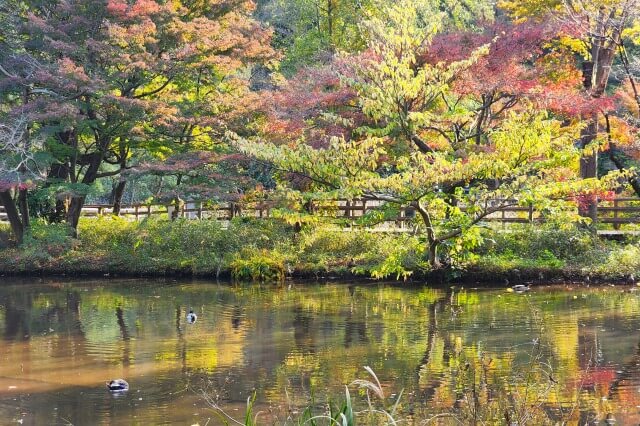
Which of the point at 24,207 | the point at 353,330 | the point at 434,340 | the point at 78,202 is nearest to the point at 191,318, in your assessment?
the point at 353,330

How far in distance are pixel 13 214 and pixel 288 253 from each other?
7812 millimetres

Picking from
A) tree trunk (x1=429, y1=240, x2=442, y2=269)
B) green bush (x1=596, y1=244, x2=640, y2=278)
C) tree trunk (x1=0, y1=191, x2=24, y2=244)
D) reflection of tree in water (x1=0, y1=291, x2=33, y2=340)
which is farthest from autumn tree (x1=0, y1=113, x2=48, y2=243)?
green bush (x1=596, y1=244, x2=640, y2=278)

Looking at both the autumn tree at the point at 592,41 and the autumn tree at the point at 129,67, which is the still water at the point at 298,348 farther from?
the autumn tree at the point at 129,67

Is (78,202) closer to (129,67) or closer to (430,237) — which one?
(129,67)

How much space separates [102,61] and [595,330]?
13.7 meters

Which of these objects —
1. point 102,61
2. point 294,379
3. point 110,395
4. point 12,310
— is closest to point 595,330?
point 294,379

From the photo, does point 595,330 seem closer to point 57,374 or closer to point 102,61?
point 57,374

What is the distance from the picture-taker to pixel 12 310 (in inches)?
610

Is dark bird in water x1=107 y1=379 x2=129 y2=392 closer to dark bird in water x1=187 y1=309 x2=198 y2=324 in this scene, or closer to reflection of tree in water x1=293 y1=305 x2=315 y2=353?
reflection of tree in water x1=293 y1=305 x2=315 y2=353

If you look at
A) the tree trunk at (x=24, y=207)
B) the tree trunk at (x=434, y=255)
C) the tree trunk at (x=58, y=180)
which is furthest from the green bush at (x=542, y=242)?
the tree trunk at (x=24, y=207)

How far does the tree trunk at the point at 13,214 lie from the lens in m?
22.0

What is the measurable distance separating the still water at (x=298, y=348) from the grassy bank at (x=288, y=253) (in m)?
1.00

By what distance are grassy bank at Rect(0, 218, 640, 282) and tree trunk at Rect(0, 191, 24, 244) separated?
45cm

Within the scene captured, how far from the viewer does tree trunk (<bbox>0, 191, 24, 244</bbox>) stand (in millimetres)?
22031
